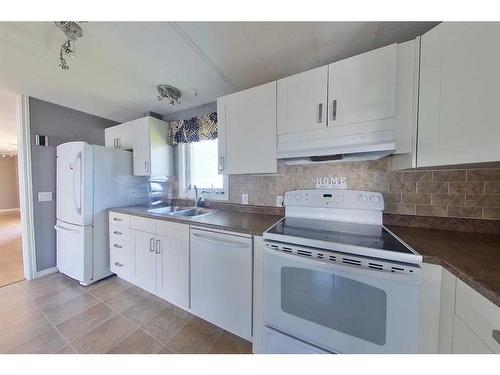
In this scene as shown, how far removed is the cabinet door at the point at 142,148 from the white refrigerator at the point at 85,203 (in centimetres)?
19

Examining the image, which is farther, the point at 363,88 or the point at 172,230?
the point at 172,230

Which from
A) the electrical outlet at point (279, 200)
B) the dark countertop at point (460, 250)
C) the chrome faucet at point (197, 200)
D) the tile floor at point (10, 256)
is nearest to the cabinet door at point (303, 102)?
the electrical outlet at point (279, 200)

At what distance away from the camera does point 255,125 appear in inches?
61.1

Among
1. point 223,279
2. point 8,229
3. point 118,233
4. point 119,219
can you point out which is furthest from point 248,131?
point 8,229

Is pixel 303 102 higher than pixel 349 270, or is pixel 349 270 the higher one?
pixel 303 102

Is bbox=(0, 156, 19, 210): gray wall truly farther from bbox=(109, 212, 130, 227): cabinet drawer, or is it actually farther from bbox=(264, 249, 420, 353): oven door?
bbox=(264, 249, 420, 353): oven door

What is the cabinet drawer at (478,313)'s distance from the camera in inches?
23.2

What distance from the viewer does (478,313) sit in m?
0.64

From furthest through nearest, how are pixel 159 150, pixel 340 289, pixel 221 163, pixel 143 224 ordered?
pixel 159 150, pixel 143 224, pixel 221 163, pixel 340 289

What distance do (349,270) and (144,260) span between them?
1907 millimetres

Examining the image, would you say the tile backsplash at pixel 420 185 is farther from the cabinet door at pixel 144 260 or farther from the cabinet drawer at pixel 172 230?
the cabinet door at pixel 144 260

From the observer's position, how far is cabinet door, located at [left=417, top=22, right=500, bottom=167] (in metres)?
0.77

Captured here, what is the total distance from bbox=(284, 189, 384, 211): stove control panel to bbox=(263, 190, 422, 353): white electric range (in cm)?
3

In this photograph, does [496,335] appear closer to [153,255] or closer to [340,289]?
[340,289]
